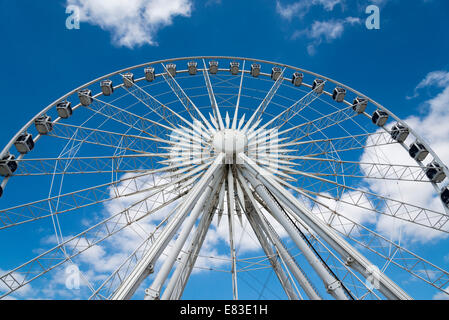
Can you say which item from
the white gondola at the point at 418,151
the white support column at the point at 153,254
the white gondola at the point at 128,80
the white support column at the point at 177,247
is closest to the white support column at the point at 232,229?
the white support column at the point at 177,247

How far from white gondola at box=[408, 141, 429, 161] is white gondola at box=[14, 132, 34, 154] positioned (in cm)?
2304

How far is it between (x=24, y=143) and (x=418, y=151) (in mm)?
23152

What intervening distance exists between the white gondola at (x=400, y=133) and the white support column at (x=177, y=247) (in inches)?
489

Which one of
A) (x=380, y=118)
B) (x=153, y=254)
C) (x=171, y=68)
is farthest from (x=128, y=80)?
(x=380, y=118)

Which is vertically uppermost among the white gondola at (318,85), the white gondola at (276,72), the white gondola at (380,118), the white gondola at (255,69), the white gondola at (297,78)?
the white gondola at (255,69)

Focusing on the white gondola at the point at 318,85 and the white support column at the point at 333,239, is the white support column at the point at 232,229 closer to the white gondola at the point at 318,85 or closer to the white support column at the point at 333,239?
the white support column at the point at 333,239

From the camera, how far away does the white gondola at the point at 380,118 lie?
21047mm

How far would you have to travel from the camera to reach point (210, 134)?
18.5 meters

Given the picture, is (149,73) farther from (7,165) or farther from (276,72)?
(7,165)

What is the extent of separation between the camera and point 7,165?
15062mm

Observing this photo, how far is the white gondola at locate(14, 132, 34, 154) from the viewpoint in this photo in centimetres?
1599

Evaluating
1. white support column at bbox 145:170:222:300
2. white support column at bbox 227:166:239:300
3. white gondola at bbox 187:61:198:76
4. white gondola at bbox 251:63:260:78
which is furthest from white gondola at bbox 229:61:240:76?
white support column at bbox 145:170:222:300

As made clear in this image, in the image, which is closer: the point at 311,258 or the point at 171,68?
the point at 311,258
